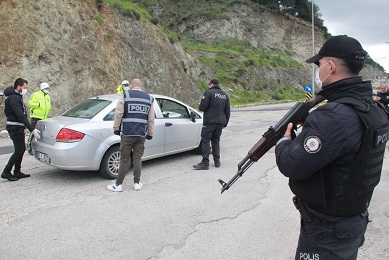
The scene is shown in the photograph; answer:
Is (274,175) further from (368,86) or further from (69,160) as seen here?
(368,86)

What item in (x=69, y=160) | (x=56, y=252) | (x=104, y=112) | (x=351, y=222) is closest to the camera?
(x=351, y=222)

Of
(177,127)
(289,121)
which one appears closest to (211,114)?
(177,127)

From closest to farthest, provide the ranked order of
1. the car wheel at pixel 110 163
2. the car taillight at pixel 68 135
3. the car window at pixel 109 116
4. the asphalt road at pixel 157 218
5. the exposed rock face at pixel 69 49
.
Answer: the asphalt road at pixel 157 218
the car taillight at pixel 68 135
the car wheel at pixel 110 163
the car window at pixel 109 116
the exposed rock face at pixel 69 49

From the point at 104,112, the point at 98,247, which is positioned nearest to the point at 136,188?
the point at 104,112

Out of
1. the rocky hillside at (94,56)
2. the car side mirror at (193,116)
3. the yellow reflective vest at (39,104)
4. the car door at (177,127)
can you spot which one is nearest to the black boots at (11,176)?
the yellow reflective vest at (39,104)

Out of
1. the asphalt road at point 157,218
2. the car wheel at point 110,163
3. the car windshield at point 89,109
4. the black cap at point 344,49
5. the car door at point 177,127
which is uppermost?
the black cap at point 344,49

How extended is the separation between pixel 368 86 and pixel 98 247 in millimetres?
3074

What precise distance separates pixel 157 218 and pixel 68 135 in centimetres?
245

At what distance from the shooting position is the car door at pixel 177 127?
25.1 ft

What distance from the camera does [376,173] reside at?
2078mm

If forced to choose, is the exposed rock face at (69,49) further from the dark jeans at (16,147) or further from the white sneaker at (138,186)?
the white sneaker at (138,186)

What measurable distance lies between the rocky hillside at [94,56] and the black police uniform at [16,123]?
7.09m

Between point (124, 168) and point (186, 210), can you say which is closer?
point (186, 210)

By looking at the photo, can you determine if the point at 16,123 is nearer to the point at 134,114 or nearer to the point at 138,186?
the point at 134,114
